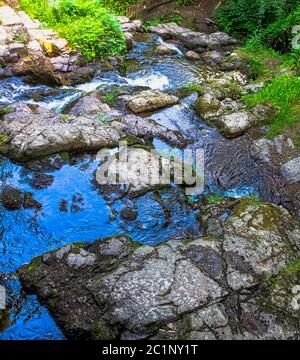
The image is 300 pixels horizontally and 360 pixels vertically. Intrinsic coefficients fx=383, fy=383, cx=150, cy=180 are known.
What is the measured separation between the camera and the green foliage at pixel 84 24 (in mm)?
11586

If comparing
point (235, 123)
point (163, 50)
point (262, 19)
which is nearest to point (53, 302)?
point (235, 123)

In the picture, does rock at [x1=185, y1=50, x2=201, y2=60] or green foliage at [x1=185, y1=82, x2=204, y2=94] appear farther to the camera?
rock at [x1=185, y1=50, x2=201, y2=60]

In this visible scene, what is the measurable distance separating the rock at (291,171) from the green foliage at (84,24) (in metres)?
6.77

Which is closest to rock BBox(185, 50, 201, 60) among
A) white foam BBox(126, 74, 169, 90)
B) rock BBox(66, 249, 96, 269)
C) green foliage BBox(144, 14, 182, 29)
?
white foam BBox(126, 74, 169, 90)

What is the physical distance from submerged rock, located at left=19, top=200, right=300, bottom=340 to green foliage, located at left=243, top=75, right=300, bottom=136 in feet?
12.1

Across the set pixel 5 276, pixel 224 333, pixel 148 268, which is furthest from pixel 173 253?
pixel 5 276

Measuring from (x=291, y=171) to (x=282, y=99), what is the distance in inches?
106

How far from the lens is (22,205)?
620 cm

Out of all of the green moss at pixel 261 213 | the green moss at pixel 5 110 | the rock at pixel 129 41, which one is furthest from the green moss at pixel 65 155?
the rock at pixel 129 41

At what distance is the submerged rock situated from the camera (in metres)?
4.42

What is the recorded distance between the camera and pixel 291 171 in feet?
23.9

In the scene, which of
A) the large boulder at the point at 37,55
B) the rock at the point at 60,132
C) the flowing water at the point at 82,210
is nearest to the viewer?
the flowing water at the point at 82,210

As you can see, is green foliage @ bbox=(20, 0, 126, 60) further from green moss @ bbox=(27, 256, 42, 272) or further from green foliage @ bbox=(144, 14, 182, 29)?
green moss @ bbox=(27, 256, 42, 272)

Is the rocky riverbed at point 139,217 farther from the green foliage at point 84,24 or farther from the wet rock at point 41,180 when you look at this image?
the green foliage at point 84,24
